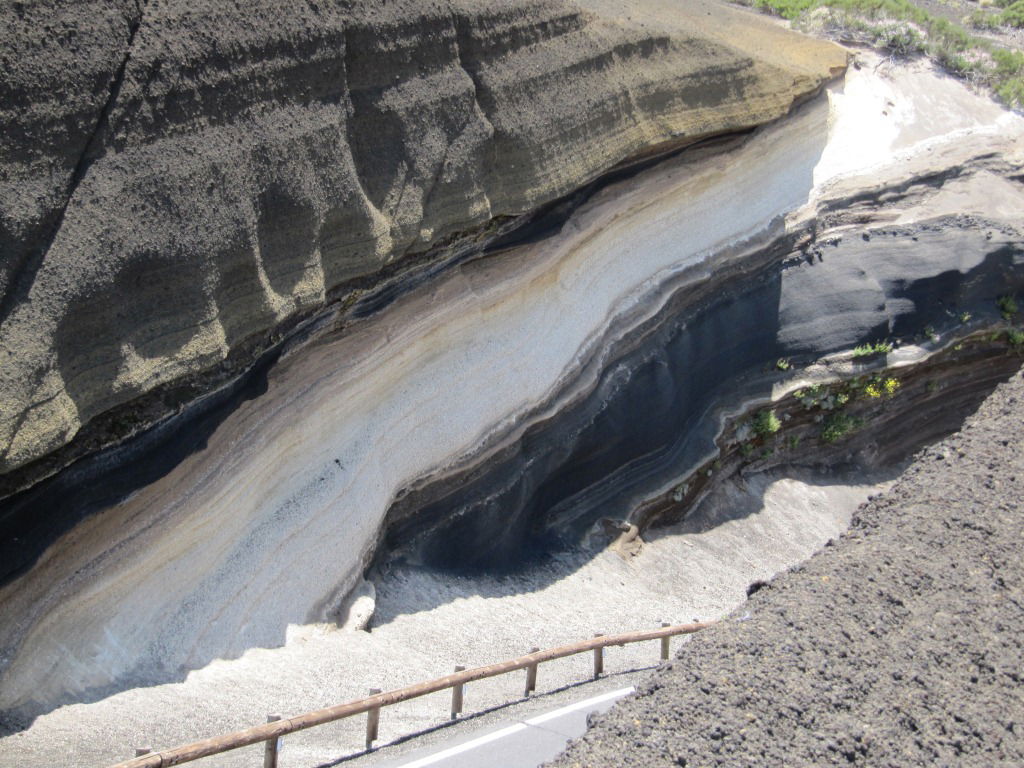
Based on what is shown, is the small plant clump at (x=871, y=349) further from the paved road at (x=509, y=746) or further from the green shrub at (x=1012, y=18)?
the green shrub at (x=1012, y=18)

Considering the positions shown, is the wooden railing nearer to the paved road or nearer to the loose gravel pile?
the paved road

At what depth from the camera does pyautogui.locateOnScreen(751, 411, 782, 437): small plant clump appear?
13.8m

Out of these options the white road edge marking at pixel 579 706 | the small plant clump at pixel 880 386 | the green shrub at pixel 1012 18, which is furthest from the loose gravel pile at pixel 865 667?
the green shrub at pixel 1012 18

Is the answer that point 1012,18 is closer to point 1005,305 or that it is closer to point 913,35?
point 913,35

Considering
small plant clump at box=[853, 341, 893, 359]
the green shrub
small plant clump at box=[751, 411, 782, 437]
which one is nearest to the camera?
small plant clump at box=[751, 411, 782, 437]

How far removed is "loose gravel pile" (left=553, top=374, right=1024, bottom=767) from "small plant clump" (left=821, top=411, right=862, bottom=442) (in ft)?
22.0

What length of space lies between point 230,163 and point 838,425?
9.77m

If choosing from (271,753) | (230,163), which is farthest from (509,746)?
(230,163)

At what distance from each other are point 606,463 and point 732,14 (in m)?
6.58

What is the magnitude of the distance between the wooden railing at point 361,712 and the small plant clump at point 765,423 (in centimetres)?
523

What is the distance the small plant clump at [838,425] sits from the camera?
47.3 feet

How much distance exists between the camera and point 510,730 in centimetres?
716

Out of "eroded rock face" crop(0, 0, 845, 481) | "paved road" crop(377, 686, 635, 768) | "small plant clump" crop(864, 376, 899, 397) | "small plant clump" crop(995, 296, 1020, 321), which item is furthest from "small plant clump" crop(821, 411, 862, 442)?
"paved road" crop(377, 686, 635, 768)

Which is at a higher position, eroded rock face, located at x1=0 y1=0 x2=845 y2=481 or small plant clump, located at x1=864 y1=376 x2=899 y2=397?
eroded rock face, located at x1=0 y1=0 x2=845 y2=481
